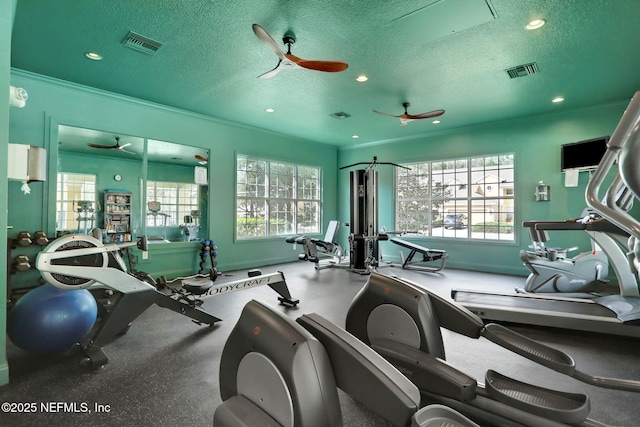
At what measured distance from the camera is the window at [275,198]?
20.9 ft

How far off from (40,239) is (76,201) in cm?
326

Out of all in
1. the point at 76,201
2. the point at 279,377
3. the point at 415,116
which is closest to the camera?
the point at 279,377

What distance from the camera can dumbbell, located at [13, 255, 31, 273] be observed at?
3.53m

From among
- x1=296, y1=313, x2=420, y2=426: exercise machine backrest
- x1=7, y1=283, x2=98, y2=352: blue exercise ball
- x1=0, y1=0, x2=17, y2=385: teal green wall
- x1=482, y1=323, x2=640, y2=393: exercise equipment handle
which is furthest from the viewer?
x1=7, y1=283, x2=98, y2=352: blue exercise ball

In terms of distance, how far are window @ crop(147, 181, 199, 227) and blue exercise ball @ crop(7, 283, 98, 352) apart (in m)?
5.52

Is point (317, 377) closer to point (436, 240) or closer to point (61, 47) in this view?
point (61, 47)

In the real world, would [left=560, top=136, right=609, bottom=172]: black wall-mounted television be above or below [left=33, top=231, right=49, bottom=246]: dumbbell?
above

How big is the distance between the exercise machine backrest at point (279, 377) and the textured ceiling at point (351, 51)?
2.66 meters

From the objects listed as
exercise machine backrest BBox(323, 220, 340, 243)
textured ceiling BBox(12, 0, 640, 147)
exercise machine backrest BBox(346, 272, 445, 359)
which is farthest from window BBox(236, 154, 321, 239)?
Result: exercise machine backrest BBox(346, 272, 445, 359)

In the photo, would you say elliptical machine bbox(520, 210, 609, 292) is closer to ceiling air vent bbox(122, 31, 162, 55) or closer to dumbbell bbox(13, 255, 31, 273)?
ceiling air vent bbox(122, 31, 162, 55)

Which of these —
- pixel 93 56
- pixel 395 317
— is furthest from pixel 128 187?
pixel 395 317

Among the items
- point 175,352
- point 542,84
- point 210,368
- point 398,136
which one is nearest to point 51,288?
point 175,352

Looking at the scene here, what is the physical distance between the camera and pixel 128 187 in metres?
7.50

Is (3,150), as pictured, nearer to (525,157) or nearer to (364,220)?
(364,220)
